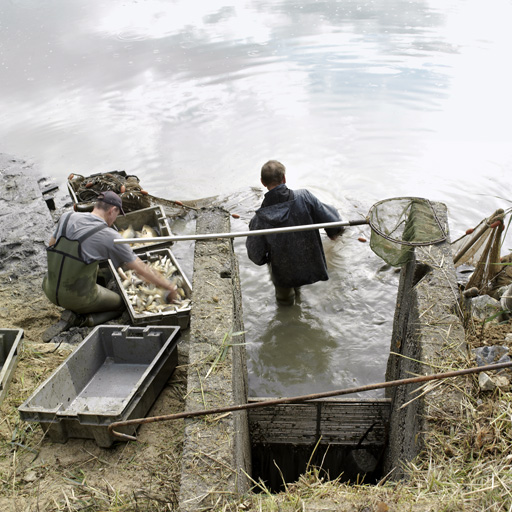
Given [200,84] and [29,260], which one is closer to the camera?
[29,260]

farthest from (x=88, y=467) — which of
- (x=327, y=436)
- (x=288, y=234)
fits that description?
(x=288, y=234)

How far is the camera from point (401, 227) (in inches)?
212

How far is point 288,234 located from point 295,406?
1.99m

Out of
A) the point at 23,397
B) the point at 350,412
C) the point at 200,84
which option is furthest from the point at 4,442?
the point at 200,84

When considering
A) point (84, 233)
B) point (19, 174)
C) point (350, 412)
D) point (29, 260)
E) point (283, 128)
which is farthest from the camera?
point (283, 128)

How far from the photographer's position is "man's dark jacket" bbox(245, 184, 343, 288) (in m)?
5.96

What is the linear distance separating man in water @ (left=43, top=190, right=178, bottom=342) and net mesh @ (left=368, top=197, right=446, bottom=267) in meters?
2.78

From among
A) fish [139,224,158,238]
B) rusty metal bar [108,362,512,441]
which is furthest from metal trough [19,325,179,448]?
fish [139,224,158,238]

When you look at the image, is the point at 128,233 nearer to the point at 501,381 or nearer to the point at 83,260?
the point at 83,260

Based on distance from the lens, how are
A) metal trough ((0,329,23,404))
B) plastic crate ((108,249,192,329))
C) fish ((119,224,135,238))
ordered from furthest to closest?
fish ((119,224,135,238)) → plastic crate ((108,249,192,329)) → metal trough ((0,329,23,404))

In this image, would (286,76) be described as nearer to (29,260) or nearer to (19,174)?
(19,174)

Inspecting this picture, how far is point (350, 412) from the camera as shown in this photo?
5.08m

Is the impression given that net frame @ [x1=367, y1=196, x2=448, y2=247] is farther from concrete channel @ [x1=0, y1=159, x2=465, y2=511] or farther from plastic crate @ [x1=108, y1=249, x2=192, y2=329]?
plastic crate @ [x1=108, y1=249, x2=192, y2=329]

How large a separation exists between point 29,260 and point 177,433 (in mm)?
4697
